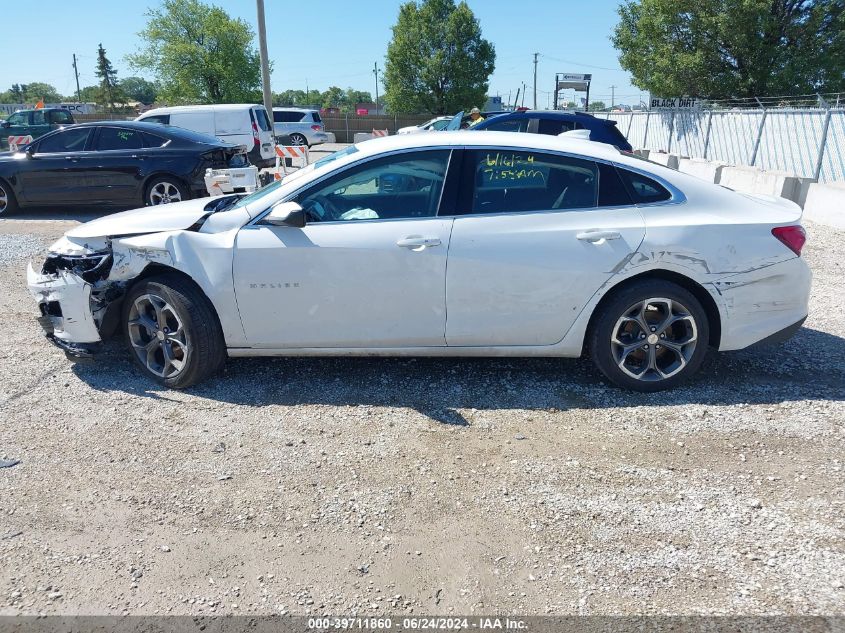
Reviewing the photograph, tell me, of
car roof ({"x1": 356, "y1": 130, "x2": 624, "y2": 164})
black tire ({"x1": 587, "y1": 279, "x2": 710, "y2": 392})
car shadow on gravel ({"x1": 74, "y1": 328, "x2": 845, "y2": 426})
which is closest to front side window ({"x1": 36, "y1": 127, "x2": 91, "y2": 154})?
car shadow on gravel ({"x1": 74, "y1": 328, "x2": 845, "y2": 426})

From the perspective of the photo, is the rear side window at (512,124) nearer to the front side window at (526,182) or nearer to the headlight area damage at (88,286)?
the front side window at (526,182)

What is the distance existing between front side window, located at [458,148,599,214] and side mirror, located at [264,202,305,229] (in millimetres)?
969

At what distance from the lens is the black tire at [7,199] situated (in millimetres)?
Result: 10727

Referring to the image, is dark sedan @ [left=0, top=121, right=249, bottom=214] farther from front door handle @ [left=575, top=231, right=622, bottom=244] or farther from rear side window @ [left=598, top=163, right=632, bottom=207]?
front door handle @ [left=575, top=231, right=622, bottom=244]

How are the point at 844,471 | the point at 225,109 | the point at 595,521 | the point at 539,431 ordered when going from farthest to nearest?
1. the point at 225,109
2. the point at 539,431
3. the point at 844,471
4. the point at 595,521

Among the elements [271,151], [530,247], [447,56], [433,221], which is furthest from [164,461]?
[447,56]

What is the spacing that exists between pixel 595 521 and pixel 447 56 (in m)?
52.4

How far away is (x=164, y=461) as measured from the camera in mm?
3355

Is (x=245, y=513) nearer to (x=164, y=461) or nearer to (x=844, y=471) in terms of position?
(x=164, y=461)

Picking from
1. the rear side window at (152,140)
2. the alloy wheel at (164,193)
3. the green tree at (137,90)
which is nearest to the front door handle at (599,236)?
the alloy wheel at (164,193)

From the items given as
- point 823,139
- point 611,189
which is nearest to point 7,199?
point 611,189

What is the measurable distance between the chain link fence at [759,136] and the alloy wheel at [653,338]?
36.3 feet

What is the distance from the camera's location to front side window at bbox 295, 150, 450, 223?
12.9 ft

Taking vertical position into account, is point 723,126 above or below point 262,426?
above
